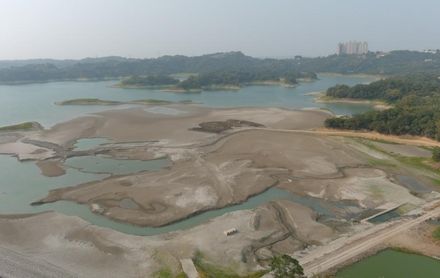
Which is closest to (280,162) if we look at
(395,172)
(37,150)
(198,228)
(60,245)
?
(395,172)

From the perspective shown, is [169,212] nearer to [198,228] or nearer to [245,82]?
[198,228]

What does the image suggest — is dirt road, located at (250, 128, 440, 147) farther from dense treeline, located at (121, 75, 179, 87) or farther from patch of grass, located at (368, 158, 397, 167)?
dense treeline, located at (121, 75, 179, 87)

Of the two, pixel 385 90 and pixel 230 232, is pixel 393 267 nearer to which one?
pixel 230 232

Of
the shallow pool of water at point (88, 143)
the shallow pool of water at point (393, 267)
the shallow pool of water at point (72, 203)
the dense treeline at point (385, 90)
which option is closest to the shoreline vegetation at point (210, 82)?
the dense treeline at point (385, 90)

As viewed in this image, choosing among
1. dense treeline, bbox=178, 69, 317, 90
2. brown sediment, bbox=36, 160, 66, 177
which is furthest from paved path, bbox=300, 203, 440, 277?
dense treeline, bbox=178, 69, 317, 90

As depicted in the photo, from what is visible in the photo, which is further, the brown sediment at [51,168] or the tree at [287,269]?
the brown sediment at [51,168]

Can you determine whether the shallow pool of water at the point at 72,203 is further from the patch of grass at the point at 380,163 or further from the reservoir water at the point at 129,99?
the reservoir water at the point at 129,99
